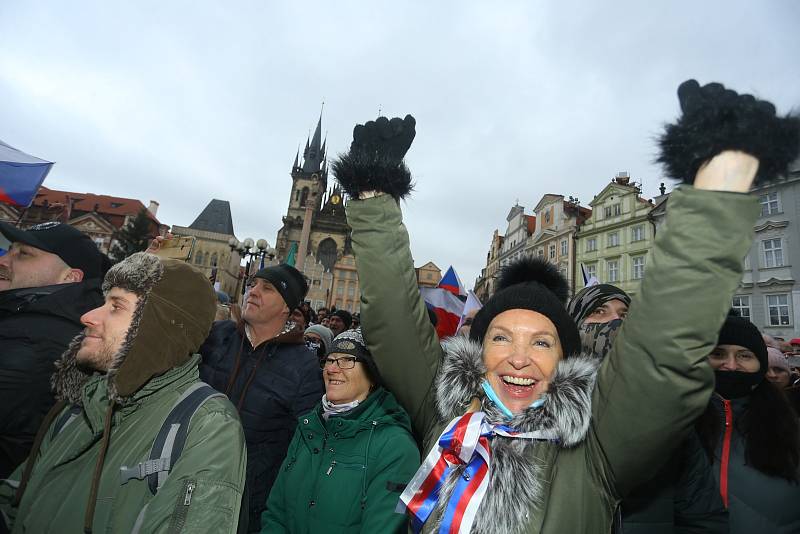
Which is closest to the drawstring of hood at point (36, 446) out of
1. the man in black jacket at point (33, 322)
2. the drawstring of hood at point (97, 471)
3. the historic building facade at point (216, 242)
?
the man in black jacket at point (33, 322)

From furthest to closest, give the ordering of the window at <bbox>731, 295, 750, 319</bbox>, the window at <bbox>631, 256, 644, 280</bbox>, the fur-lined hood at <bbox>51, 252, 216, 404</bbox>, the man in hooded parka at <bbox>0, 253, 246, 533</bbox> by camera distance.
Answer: the window at <bbox>631, 256, 644, 280</bbox>, the window at <bbox>731, 295, 750, 319</bbox>, the fur-lined hood at <bbox>51, 252, 216, 404</bbox>, the man in hooded parka at <bbox>0, 253, 246, 533</bbox>

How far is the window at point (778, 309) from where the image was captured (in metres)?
18.2

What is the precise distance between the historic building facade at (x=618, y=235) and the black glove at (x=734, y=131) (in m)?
26.4

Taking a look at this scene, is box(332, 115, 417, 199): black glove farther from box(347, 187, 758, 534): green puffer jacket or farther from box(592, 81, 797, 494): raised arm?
box(592, 81, 797, 494): raised arm

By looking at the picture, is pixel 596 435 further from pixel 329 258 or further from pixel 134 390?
pixel 329 258

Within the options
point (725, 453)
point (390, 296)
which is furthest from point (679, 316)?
point (725, 453)

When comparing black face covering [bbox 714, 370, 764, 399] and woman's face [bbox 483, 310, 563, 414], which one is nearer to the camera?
woman's face [bbox 483, 310, 563, 414]

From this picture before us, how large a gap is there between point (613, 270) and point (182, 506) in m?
29.4

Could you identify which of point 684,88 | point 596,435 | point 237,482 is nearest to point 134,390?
point 237,482

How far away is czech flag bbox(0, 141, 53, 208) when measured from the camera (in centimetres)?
530

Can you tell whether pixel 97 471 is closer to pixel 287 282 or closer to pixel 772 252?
pixel 287 282

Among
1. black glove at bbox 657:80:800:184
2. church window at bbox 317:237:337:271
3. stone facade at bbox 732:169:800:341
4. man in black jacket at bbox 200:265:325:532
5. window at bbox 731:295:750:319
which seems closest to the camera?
black glove at bbox 657:80:800:184

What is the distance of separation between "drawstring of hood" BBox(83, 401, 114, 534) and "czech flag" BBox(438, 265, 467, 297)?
7.33 metres

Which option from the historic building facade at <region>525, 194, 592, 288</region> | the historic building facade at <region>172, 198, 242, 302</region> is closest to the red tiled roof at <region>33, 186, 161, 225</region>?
the historic building facade at <region>172, 198, 242, 302</region>
